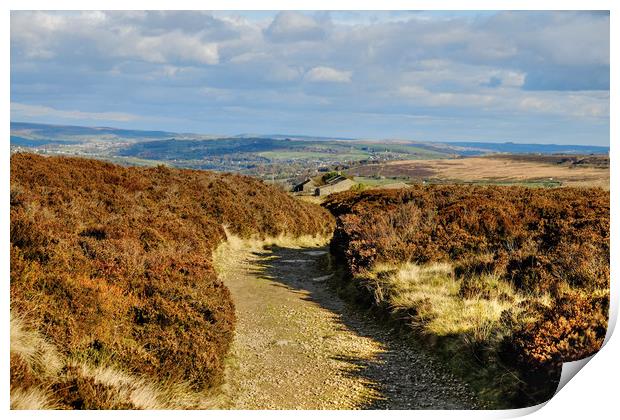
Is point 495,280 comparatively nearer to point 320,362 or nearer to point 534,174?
point 320,362

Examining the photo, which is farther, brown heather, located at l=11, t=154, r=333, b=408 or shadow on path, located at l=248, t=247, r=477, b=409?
shadow on path, located at l=248, t=247, r=477, b=409

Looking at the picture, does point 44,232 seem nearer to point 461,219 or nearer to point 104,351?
point 104,351

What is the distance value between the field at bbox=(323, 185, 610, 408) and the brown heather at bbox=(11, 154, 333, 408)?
415 cm

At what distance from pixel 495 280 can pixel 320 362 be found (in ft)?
16.5

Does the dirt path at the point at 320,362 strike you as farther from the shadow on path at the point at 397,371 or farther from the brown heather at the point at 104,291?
the brown heather at the point at 104,291

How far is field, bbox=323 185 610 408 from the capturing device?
7910mm

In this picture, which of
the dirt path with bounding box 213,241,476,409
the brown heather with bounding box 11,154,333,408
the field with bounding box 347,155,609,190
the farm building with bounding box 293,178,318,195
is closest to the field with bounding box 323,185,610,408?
the dirt path with bounding box 213,241,476,409

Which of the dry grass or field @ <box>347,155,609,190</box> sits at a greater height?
field @ <box>347,155,609,190</box>

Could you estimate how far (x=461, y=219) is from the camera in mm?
16141

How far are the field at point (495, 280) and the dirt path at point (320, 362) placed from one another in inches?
22.0

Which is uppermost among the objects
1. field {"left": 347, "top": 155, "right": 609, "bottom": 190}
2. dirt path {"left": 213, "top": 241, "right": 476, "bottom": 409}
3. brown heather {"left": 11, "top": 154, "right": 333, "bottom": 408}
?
field {"left": 347, "top": 155, "right": 609, "bottom": 190}

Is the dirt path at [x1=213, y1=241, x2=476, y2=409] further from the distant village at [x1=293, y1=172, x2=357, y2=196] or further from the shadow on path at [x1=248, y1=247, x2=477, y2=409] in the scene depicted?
the distant village at [x1=293, y1=172, x2=357, y2=196]

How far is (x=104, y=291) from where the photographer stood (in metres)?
8.46

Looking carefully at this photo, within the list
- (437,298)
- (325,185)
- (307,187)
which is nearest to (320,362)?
(437,298)
